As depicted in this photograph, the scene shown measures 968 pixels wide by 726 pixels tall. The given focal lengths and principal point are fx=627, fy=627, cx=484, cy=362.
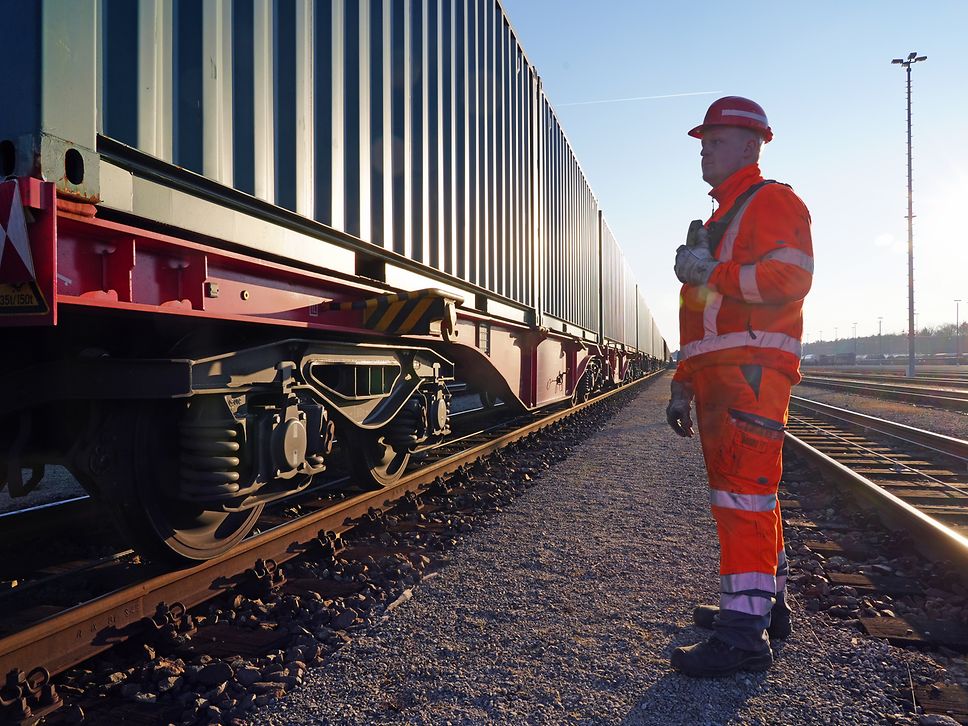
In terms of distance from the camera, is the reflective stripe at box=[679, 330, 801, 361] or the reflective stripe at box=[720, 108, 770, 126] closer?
the reflective stripe at box=[679, 330, 801, 361]

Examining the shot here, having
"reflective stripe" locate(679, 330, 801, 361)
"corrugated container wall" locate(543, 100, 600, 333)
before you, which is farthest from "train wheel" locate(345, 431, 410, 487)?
"corrugated container wall" locate(543, 100, 600, 333)

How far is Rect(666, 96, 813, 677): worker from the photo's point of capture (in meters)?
2.21

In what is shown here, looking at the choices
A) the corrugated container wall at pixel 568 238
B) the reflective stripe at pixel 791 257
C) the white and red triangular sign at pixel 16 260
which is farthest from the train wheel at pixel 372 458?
the corrugated container wall at pixel 568 238

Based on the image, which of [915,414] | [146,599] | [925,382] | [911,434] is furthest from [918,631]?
[925,382]

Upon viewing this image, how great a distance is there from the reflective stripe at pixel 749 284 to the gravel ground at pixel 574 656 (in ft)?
4.37

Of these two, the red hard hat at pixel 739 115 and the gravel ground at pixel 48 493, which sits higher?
the red hard hat at pixel 739 115

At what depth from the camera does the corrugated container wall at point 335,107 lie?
241 centimetres

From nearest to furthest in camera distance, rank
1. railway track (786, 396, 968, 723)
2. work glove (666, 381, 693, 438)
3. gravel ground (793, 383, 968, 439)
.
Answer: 1. railway track (786, 396, 968, 723)
2. work glove (666, 381, 693, 438)
3. gravel ground (793, 383, 968, 439)

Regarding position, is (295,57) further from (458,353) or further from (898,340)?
(898,340)

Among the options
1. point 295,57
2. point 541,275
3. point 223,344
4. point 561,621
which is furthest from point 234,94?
point 541,275

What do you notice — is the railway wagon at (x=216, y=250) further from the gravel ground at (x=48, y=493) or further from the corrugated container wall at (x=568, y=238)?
the corrugated container wall at (x=568, y=238)

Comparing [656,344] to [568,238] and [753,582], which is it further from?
[753,582]

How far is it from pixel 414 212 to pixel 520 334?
11.8ft

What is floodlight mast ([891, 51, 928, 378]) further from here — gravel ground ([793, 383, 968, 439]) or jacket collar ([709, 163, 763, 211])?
jacket collar ([709, 163, 763, 211])
